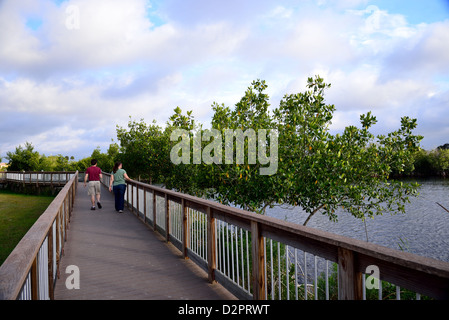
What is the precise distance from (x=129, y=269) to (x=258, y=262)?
2.67 metres

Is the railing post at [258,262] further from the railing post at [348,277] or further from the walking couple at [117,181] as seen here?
the walking couple at [117,181]

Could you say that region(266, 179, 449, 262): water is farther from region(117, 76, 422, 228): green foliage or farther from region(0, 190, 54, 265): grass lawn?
region(0, 190, 54, 265): grass lawn

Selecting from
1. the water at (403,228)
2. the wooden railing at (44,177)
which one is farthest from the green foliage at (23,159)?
the water at (403,228)

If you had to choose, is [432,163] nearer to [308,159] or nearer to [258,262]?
[308,159]

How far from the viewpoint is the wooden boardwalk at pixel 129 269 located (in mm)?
4359

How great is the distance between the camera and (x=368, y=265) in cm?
225

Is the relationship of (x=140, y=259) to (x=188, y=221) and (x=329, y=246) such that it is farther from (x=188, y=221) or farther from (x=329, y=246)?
(x=329, y=246)

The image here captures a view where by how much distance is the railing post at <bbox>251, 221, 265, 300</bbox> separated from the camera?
361 cm

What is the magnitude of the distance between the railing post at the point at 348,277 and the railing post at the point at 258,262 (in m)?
1.20

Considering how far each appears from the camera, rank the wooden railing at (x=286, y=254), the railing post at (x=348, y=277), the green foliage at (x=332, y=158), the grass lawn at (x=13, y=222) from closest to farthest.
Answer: the wooden railing at (x=286, y=254), the railing post at (x=348, y=277), the green foliage at (x=332, y=158), the grass lawn at (x=13, y=222)

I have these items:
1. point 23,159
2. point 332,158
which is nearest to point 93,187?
point 332,158

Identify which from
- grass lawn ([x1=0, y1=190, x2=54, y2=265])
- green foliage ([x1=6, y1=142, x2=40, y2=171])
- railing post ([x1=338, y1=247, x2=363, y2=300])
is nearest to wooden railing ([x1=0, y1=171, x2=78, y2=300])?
railing post ([x1=338, y1=247, x2=363, y2=300])

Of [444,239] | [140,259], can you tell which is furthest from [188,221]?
[444,239]

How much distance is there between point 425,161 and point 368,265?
87.0 meters
